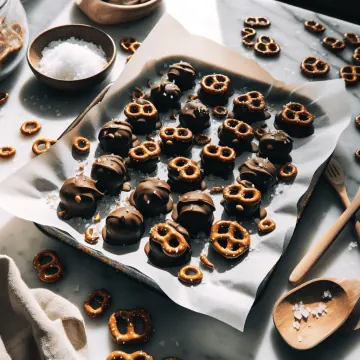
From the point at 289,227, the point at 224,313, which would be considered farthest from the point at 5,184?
the point at 289,227

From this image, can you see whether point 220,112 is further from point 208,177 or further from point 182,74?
point 208,177

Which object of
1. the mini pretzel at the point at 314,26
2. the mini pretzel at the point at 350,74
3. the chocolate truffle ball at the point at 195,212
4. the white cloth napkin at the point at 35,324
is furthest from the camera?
the mini pretzel at the point at 314,26

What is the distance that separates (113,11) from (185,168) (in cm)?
109

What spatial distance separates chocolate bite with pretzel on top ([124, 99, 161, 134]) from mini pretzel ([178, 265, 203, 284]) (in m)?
0.67

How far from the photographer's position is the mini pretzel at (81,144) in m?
1.97

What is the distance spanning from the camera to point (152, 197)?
1.76 m

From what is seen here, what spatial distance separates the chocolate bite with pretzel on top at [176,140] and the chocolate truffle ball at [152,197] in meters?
0.20

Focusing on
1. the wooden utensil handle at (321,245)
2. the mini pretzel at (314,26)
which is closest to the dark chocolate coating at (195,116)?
the wooden utensil handle at (321,245)

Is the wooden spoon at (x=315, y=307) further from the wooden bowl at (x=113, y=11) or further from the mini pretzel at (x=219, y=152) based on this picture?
the wooden bowl at (x=113, y=11)

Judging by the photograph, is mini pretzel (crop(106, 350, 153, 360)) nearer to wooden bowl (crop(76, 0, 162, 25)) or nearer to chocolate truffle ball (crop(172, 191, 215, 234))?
chocolate truffle ball (crop(172, 191, 215, 234))

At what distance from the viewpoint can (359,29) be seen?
8.68 ft

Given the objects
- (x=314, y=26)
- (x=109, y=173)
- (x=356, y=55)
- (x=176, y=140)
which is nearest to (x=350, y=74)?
(x=356, y=55)

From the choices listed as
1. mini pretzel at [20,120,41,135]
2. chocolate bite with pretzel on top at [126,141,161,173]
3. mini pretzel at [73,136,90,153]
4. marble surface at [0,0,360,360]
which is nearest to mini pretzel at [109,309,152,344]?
marble surface at [0,0,360,360]

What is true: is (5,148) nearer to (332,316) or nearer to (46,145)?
(46,145)
